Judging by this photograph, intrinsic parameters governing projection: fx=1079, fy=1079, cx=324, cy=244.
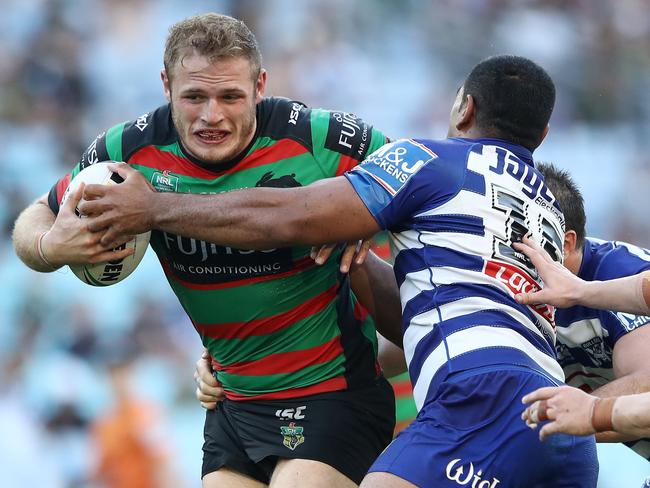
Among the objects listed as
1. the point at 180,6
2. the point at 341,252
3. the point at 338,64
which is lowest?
the point at 341,252

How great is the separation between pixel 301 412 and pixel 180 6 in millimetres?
8598

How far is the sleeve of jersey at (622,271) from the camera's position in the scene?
5156 millimetres

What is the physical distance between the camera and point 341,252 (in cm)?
505

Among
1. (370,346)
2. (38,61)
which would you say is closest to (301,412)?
(370,346)

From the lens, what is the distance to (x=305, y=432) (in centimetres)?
492

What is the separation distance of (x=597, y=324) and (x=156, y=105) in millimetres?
7627

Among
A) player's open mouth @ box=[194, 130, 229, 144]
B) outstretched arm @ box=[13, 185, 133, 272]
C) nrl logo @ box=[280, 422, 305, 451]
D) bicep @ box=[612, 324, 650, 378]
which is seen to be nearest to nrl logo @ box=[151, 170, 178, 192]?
player's open mouth @ box=[194, 130, 229, 144]

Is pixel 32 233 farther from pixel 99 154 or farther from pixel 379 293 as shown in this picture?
pixel 379 293

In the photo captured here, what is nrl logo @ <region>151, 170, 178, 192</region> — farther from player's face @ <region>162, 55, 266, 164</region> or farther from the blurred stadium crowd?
Result: the blurred stadium crowd

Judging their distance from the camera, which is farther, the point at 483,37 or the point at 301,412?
the point at 483,37

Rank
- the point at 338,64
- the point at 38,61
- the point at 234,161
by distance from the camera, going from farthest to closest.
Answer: the point at 338,64, the point at 38,61, the point at 234,161

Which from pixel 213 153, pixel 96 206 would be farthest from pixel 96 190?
pixel 213 153

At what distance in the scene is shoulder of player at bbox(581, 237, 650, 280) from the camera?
17.3ft

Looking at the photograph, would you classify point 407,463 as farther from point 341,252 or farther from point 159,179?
point 159,179
